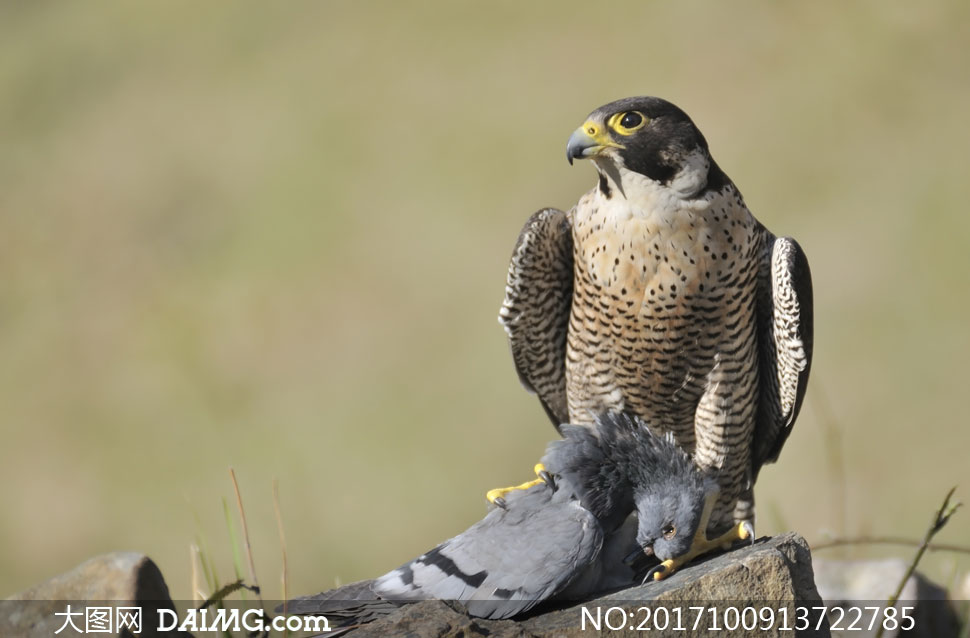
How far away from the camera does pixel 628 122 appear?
326 cm

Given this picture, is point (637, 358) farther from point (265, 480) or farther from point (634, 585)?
point (265, 480)

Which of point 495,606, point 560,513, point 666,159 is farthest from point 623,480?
point 666,159

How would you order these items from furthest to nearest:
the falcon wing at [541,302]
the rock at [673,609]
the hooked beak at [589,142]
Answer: the falcon wing at [541,302]
the hooked beak at [589,142]
the rock at [673,609]

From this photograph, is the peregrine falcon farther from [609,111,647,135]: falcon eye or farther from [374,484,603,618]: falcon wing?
[374,484,603,618]: falcon wing

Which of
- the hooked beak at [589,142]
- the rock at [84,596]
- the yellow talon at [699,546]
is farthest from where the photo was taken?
the hooked beak at [589,142]

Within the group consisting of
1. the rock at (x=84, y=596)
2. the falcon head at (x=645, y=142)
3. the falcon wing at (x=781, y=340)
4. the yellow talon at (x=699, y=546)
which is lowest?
the yellow talon at (x=699, y=546)

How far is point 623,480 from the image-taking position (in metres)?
2.87

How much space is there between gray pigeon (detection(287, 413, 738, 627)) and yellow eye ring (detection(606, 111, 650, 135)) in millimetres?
926

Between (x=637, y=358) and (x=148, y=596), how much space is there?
173cm

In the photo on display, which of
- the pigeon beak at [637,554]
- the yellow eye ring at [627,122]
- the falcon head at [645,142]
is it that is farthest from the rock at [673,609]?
the yellow eye ring at [627,122]

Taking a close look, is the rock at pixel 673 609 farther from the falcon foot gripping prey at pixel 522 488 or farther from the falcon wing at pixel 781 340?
the falcon wing at pixel 781 340

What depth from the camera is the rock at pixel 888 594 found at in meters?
3.72

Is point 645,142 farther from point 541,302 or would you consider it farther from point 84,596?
point 84,596

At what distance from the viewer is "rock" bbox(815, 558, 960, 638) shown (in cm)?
372
